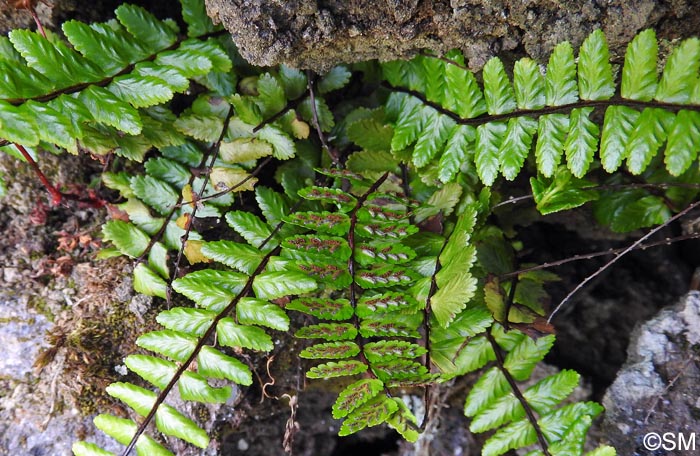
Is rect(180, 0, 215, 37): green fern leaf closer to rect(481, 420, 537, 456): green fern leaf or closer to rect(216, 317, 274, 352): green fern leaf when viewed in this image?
rect(216, 317, 274, 352): green fern leaf

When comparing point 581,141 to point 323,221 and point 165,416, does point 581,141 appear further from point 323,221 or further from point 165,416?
point 165,416

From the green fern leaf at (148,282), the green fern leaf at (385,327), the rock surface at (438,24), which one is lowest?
the green fern leaf at (385,327)

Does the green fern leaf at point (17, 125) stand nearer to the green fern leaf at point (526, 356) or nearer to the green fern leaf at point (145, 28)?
the green fern leaf at point (145, 28)

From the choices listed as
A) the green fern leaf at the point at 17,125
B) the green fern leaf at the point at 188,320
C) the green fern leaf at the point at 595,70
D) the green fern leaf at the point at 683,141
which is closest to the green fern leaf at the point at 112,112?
the green fern leaf at the point at 17,125

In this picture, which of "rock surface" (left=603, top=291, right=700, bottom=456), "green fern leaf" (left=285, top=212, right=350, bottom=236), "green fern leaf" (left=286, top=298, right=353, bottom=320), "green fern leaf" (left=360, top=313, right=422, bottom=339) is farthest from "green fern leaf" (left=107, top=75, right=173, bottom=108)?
"rock surface" (left=603, top=291, right=700, bottom=456)

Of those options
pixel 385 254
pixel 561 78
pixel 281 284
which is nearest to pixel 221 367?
pixel 281 284

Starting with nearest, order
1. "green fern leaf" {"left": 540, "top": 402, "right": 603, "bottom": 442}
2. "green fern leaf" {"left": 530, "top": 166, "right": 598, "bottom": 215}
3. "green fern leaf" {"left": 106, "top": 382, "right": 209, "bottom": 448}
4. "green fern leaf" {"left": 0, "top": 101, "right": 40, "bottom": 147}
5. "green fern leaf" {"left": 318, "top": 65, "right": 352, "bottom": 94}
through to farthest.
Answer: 1. "green fern leaf" {"left": 0, "top": 101, "right": 40, "bottom": 147}
2. "green fern leaf" {"left": 106, "top": 382, "right": 209, "bottom": 448}
3. "green fern leaf" {"left": 530, "top": 166, "right": 598, "bottom": 215}
4. "green fern leaf" {"left": 540, "top": 402, "right": 603, "bottom": 442}
5. "green fern leaf" {"left": 318, "top": 65, "right": 352, "bottom": 94}
